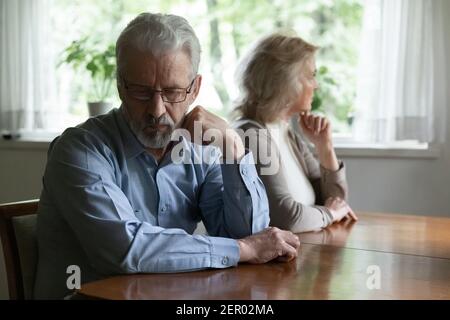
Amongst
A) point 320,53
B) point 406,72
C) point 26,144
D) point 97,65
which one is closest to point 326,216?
point 406,72

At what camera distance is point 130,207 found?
1403mm

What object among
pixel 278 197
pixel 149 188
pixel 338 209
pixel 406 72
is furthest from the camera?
pixel 406 72

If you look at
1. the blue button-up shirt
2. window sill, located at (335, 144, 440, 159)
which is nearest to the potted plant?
window sill, located at (335, 144, 440, 159)

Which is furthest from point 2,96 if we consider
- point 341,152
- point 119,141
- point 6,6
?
point 119,141

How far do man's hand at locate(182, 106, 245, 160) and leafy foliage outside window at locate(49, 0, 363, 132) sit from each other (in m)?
1.52

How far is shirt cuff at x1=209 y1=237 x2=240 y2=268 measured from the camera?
1.34 meters

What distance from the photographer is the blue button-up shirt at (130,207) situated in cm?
129

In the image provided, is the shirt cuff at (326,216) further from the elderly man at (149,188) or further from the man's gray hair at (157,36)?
the man's gray hair at (157,36)

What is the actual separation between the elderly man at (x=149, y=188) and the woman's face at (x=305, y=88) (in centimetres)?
73

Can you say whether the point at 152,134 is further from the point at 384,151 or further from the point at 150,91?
the point at 384,151

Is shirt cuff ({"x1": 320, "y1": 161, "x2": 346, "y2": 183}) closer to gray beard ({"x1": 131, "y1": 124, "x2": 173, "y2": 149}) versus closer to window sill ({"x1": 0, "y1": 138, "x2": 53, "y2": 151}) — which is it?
gray beard ({"x1": 131, "y1": 124, "x2": 173, "y2": 149})

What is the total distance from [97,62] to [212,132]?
188 centimetres
